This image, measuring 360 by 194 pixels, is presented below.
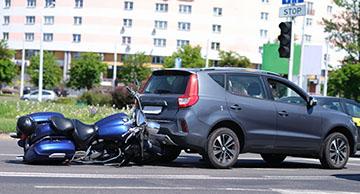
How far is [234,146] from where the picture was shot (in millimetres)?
10234

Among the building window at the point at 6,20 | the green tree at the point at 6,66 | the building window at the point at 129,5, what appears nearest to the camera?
the green tree at the point at 6,66

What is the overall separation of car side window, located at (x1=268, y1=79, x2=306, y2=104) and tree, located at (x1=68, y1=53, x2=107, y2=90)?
2337 inches

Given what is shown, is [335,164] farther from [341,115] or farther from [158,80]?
[158,80]

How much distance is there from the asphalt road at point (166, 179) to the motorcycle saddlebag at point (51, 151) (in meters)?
0.15

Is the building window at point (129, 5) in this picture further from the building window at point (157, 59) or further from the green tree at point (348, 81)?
the green tree at point (348, 81)

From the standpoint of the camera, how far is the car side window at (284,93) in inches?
434

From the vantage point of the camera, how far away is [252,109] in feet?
34.3

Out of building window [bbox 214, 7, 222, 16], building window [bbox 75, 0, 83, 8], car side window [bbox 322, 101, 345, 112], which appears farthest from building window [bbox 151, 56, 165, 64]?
car side window [bbox 322, 101, 345, 112]

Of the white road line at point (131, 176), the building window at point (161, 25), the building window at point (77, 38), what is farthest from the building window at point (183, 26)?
the white road line at point (131, 176)

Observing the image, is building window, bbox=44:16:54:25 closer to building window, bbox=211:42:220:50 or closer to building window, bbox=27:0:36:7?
building window, bbox=27:0:36:7

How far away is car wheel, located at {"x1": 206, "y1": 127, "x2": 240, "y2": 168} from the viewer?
10.0 m

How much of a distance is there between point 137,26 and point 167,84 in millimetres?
66702

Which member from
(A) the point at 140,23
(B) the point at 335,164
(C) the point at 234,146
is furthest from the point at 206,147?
(A) the point at 140,23

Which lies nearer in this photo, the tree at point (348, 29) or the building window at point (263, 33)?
the tree at point (348, 29)
